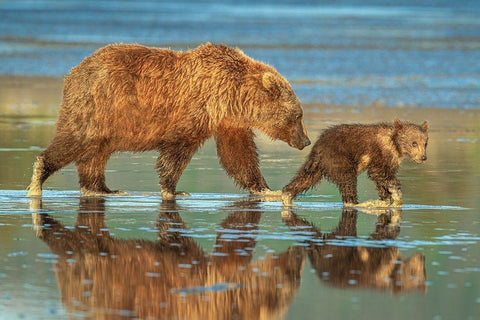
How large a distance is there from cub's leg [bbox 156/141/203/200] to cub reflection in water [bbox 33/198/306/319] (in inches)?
71.0

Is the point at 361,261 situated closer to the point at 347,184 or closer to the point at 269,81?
the point at 347,184

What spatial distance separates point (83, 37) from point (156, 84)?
2941 centimetres

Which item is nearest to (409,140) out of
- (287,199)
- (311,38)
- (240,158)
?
(287,199)

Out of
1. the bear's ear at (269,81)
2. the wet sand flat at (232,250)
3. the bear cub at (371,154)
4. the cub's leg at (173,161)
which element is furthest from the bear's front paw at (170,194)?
the bear's ear at (269,81)

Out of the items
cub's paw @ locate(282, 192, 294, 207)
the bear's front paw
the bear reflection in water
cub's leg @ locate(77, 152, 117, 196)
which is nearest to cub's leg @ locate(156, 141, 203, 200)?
the bear's front paw

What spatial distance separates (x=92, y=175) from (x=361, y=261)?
4182mm

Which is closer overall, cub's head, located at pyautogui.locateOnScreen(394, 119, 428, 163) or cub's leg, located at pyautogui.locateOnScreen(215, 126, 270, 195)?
cub's head, located at pyautogui.locateOnScreen(394, 119, 428, 163)

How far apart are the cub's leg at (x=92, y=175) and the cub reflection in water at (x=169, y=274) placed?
1927 millimetres

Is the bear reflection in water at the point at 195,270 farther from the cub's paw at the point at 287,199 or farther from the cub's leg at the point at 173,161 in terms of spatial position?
the cub's leg at the point at 173,161

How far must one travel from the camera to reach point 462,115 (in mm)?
19094

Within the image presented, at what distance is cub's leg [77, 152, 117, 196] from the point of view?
36.9 feet

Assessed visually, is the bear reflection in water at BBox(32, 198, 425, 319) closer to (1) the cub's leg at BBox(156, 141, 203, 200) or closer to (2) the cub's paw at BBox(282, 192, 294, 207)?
(2) the cub's paw at BBox(282, 192, 294, 207)

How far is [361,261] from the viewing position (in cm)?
781

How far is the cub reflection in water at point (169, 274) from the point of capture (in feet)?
21.5
